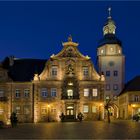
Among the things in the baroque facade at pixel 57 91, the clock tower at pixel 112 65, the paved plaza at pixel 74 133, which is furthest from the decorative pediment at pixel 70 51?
the paved plaza at pixel 74 133

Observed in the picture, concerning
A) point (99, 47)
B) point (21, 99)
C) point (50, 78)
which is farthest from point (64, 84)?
point (99, 47)

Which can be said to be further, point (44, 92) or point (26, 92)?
point (26, 92)

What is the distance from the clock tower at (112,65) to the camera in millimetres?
82312

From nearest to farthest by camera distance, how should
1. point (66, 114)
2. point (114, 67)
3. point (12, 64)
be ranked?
point (66, 114), point (12, 64), point (114, 67)

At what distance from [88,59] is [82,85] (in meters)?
4.64

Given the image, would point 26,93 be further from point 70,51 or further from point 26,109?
point 70,51

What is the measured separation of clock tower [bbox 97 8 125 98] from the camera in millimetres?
82312

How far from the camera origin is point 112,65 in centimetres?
8250

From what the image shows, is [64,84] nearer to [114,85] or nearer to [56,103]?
[56,103]

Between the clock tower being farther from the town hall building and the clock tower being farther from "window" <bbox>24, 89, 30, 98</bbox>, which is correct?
"window" <bbox>24, 89, 30, 98</bbox>

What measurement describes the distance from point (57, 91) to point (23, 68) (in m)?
8.20

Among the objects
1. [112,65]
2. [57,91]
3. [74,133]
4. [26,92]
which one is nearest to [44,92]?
[57,91]

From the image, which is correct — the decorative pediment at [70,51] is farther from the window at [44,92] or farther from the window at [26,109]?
the window at [26,109]

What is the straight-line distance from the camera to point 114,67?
82438 mm
